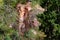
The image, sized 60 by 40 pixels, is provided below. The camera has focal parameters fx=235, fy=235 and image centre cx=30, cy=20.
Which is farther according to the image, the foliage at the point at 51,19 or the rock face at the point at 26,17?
the foliage at the point at 51,19

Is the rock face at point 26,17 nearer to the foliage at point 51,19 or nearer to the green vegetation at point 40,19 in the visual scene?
the green vegetation at point 40,19

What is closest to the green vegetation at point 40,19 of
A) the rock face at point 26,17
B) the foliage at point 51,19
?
the foliage at point 51,19

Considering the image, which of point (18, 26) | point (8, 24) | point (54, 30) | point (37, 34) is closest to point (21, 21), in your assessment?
point (18, 26)

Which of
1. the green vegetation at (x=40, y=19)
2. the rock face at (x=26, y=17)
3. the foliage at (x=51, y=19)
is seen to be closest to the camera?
the green vegetation at (x=40, y=19)

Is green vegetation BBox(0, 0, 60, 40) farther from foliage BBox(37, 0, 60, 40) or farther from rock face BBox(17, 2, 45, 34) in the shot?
rock face BBox(17, 2, 45, 34)

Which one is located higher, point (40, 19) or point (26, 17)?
point (26, 17)

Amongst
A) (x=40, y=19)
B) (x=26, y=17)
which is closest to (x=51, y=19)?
(x=40, y=19)

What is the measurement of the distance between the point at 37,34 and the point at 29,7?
844mm

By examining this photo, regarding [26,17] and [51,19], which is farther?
[51,19]

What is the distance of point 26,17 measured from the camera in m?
4.69

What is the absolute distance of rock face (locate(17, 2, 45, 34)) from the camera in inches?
179

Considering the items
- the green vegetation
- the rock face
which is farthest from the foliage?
the rock face

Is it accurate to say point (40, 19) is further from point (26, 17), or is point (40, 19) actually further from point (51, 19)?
point (26, 17)

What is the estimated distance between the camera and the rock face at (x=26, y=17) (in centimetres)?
456
